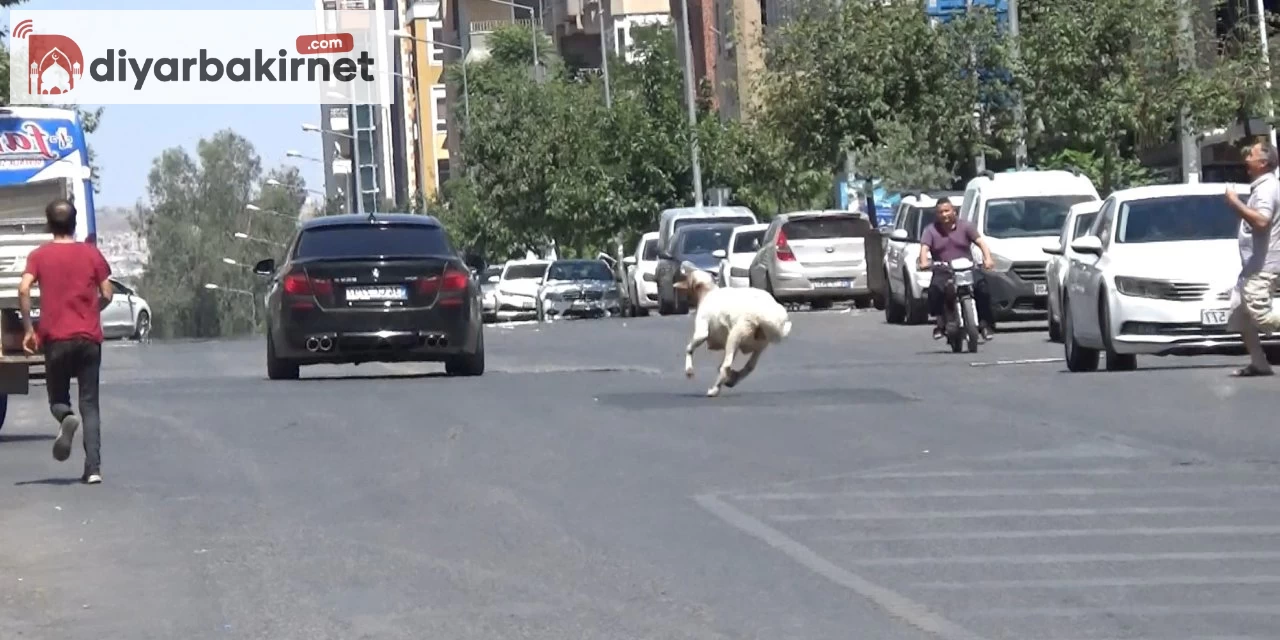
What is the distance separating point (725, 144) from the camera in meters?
65.5

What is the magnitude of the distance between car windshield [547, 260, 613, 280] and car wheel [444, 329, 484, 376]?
30.9 metres

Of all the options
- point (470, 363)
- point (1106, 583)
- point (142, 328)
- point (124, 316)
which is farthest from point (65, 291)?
point (142, 328)

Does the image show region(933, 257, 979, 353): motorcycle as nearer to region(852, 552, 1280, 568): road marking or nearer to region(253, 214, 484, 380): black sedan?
region(253, 214, 484, 380): black sedan

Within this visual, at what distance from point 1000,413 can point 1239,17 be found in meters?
33.0

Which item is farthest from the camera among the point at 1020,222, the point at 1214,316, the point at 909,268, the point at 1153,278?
the point at 909,268

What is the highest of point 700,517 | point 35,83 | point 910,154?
point 35,83

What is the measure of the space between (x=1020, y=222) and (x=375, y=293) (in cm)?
1194

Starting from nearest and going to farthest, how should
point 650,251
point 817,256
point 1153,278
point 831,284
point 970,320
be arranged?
1. point 1153,278
2. point 970,320
3. point 817,256
4. point 831,284
5. point 650,251

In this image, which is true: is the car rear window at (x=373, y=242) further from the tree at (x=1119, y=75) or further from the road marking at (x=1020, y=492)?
the tree at (x=1119, y=75)

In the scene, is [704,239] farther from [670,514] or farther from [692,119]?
[670,514]

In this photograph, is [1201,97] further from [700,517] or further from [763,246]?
[700,517]

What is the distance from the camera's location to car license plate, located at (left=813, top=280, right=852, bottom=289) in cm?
4197

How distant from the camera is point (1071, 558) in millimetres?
10500

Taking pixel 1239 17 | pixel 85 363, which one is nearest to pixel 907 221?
pixel 1239 17
